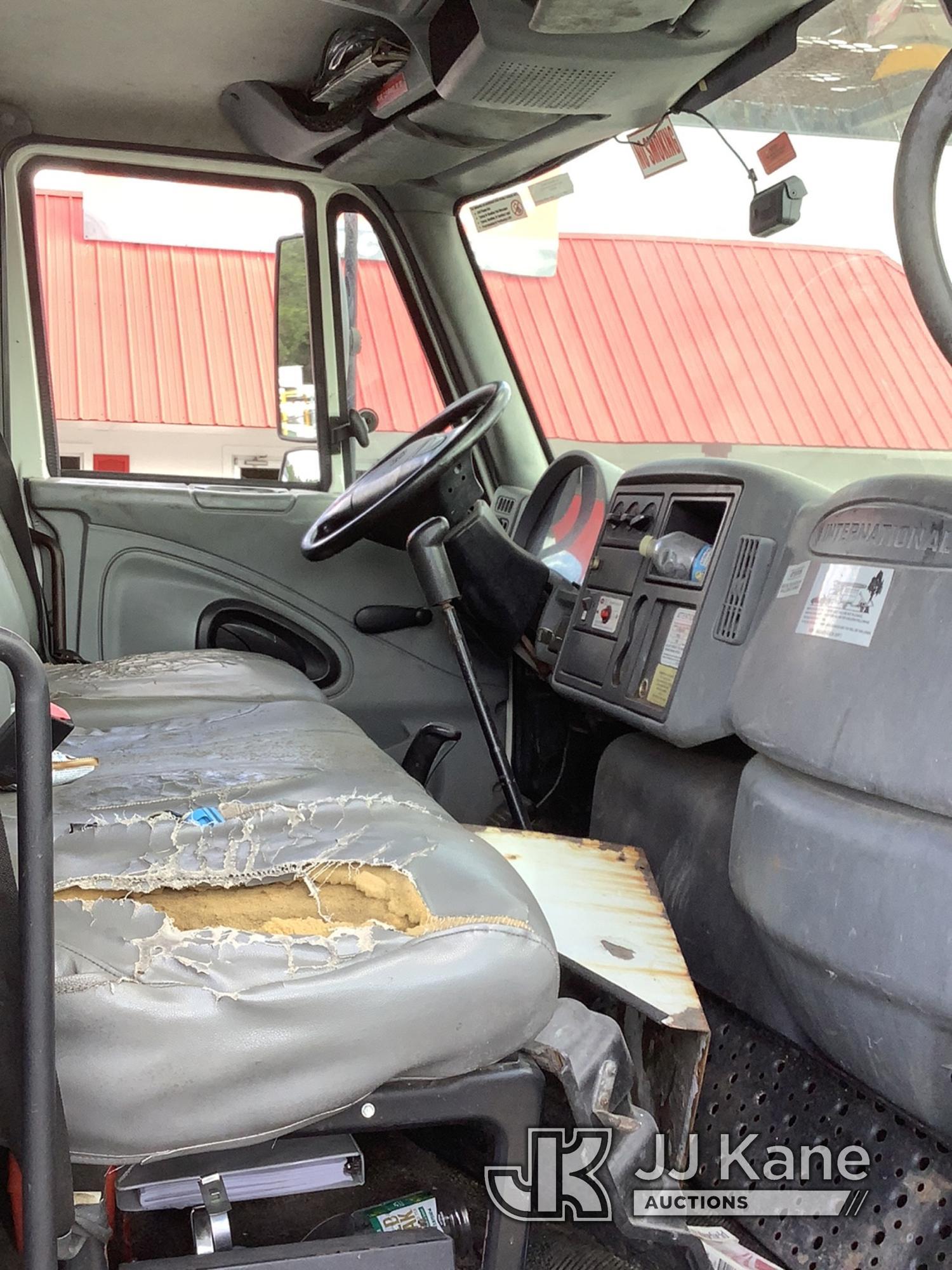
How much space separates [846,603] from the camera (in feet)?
3.95

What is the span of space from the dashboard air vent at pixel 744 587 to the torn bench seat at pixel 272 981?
0.66 m

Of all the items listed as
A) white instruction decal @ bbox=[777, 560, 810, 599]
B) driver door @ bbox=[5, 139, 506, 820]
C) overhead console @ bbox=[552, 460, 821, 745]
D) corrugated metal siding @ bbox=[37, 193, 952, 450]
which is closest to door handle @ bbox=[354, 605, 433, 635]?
driver door @ bbox=[5, 139, 506, 820]

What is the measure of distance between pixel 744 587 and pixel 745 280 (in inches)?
39.1

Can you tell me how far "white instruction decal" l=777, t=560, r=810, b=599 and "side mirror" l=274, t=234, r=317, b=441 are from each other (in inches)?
61.8

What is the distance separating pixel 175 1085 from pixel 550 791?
1.56 metres

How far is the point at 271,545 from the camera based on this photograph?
2.53m

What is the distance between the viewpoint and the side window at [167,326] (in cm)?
254

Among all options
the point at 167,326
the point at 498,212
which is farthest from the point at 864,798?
the point at 167,326

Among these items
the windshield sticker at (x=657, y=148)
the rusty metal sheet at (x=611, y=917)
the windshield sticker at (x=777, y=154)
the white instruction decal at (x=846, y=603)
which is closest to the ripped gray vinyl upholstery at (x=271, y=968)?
the rusty metal sheet at (x=611, y=917)

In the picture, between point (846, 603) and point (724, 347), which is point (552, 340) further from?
point (846, 603)

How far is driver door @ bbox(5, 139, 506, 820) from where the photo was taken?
246 cm

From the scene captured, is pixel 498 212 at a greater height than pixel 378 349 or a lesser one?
greater

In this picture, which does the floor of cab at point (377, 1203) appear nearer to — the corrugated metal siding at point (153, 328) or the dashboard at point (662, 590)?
the dashboard at point (662, 590)

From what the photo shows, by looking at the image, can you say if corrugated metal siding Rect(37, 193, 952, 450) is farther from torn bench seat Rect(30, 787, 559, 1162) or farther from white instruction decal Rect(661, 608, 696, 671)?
torn bench seat Rect(30, 787, 559, 1162)
